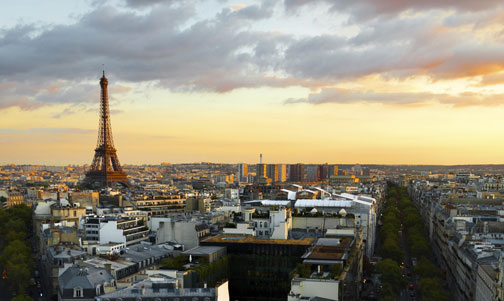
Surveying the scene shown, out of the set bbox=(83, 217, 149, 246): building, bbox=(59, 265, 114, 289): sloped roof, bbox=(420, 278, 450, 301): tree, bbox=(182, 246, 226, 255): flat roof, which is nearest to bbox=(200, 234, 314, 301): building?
bbox=(182, 246, 226, 255): flat roof

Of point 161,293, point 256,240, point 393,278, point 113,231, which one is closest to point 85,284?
point 161,293

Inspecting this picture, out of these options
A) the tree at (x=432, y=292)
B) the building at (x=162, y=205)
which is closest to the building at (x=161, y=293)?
the tree at (x=432, y=292)

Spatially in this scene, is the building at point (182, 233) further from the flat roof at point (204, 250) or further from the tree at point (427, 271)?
the tree at point (427, 271)

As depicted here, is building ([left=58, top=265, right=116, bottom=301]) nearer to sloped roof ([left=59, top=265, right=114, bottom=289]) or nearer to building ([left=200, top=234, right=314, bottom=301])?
sloped roof ([left=59, top=265, right=114, bottom=289])

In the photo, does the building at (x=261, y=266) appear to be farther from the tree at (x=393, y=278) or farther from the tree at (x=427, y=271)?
the tree at (x=427, y=271)

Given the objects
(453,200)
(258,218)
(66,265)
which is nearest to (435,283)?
(258,218)

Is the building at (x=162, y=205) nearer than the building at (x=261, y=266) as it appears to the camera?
No

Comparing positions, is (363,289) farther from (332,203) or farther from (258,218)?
(332,203)

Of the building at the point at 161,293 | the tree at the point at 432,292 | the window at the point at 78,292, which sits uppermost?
the building at the point at 161,293

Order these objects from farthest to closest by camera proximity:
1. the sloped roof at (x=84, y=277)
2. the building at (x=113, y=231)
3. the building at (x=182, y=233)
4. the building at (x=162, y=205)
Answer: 1. the building at (x=162, y=205)
2. the building at (x=113, y=231)
3. the building at (x=182, y=233)
4. the sloped roof at (x=84, y=277)

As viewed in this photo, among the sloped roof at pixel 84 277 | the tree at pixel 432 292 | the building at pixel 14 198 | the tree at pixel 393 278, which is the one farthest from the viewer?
the building at pixel 14 198

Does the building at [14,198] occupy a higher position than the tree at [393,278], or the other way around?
the building at [14,198]
